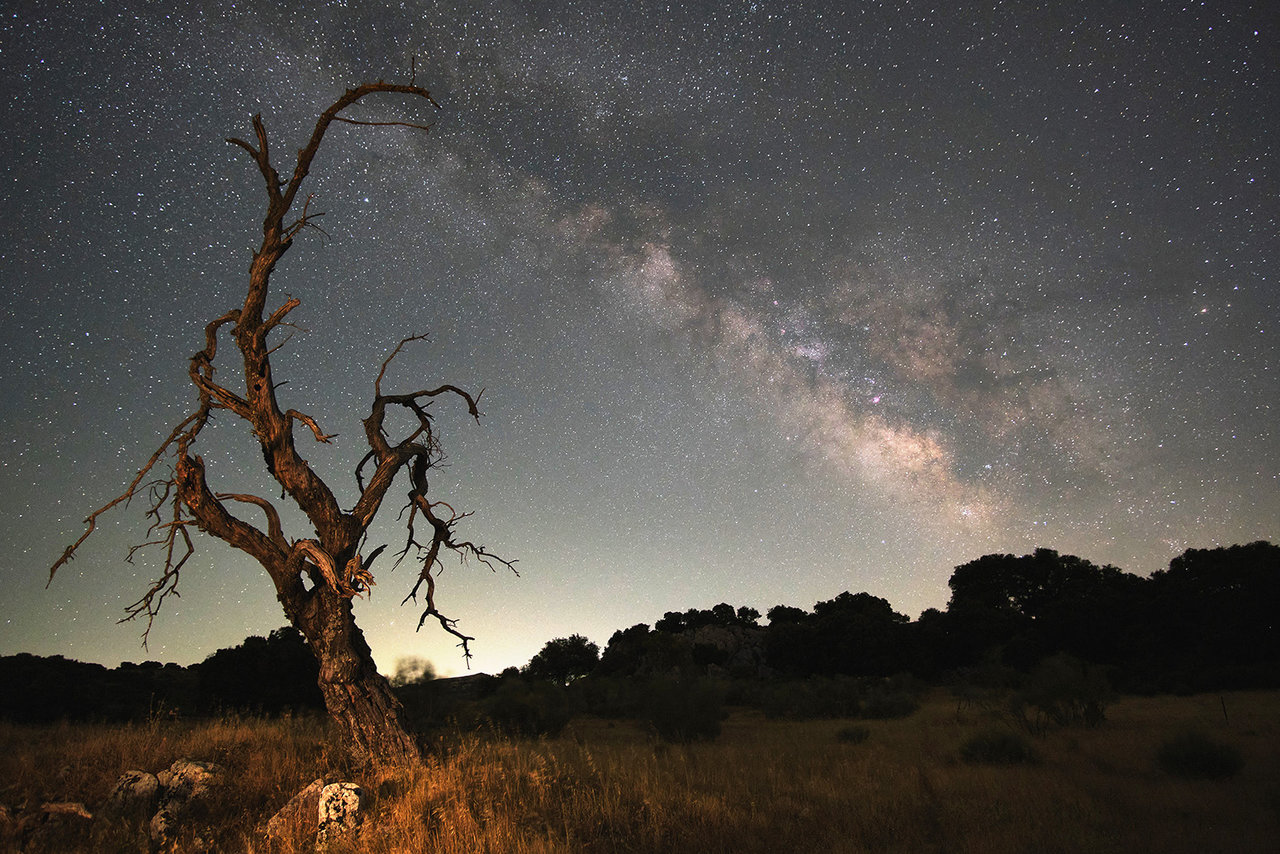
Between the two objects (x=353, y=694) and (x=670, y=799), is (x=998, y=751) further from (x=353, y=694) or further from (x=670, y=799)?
(x=353, y=694)

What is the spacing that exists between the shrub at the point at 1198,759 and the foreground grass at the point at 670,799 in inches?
12.6

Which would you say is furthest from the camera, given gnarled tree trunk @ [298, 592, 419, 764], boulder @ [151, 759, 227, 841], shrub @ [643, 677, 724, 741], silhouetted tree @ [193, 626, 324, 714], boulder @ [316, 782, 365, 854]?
silhouetted tree @ [193, 626, 324, 714]

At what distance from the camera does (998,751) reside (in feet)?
41.3

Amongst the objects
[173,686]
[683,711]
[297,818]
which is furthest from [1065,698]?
[173,686]

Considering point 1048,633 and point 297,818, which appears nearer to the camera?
point 297,818

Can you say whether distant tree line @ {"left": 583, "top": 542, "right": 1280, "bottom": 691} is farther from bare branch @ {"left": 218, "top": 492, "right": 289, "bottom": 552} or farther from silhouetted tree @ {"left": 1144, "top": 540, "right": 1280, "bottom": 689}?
bare branch @ {"left": 218, "top": 492, "right": 289, "bottom": 552}

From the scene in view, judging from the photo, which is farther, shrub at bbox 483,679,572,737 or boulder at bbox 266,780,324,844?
shrub at bbox 483,679,572,737

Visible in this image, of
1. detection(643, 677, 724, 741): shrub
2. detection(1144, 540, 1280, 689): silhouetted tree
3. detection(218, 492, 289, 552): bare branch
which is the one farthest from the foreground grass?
detection(1144, 540, 1280, 689): silhouetted tree

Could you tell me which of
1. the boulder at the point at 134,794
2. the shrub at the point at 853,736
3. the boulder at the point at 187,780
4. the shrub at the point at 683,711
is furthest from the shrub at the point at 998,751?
the boulder at the point at 134,794

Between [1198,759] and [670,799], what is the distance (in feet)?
31.3

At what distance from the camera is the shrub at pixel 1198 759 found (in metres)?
10.3

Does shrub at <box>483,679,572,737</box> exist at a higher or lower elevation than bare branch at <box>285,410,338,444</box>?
lower

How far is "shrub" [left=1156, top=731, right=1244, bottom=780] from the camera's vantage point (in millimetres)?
10328

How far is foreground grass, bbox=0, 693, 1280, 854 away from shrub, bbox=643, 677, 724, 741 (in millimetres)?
6207
